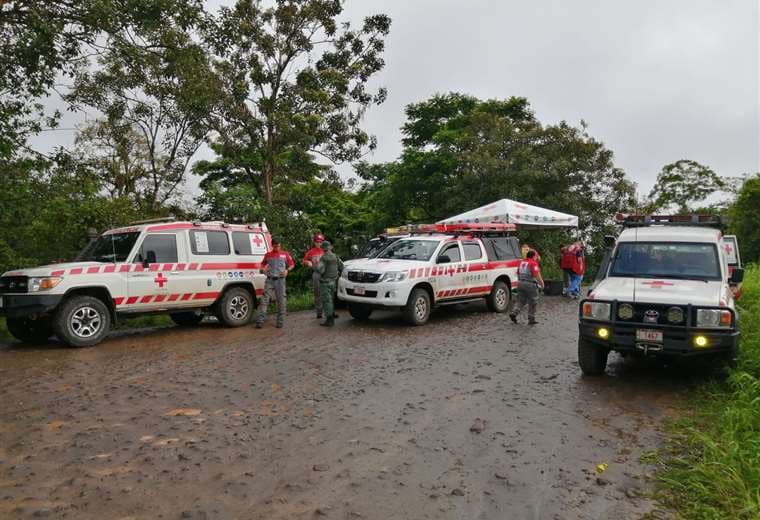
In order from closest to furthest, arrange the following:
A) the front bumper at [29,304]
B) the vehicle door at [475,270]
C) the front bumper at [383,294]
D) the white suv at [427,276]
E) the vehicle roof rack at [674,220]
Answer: the front bumper at [29,304]
the vehicle roof rack at [674,220]
the front bumper at [383,294]
the white suv at [427,276]
the vehicle door at [475,270]

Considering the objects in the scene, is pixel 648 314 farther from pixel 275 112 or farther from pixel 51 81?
pixel 275 112

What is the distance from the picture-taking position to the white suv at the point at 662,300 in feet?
19.4

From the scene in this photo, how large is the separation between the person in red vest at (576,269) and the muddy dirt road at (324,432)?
25.6 feet

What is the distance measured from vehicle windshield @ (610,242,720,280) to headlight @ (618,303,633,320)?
112 cm

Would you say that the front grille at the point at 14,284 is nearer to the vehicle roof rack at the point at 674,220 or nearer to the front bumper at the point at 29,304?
the front bumper at the point at 29,304

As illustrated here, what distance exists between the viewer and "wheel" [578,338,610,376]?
670 centimetres

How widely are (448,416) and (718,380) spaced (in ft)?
11.4

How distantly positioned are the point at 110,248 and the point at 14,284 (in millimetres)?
1509

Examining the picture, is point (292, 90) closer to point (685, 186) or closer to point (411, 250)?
point (411, 250)

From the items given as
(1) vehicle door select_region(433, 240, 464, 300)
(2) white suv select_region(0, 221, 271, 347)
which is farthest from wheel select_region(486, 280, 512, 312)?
(2) white suv select_region(0, 221, 271, 347)

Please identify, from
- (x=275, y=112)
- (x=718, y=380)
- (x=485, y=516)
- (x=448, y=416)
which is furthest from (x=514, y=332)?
(x=275, y=112)

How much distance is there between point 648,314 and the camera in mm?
6168

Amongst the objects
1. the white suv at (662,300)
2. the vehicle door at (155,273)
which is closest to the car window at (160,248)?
the vehicle door at (155,273)

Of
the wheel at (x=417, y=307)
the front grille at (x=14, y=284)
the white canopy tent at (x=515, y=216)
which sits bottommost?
the wheel at (x=417, y=307)
